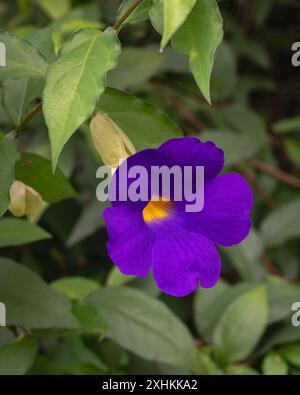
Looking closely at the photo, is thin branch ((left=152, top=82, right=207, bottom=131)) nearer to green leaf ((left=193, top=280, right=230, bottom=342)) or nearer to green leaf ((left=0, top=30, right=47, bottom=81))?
green leaf ((left=193, top=280, right=230, bottom=342))

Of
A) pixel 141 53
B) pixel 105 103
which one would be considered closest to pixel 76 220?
pixel 141 53

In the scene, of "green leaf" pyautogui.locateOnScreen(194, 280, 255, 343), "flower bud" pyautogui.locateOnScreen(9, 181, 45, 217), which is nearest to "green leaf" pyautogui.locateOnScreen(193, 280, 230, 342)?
"green leaf" pyautogui.locateOnScreen(194, 280, 255, 343)

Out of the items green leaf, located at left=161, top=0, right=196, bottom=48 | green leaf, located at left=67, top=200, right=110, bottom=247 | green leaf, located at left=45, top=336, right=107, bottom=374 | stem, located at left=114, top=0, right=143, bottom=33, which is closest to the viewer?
green leaf, located at left=161, top=0, right=196, bottom=48

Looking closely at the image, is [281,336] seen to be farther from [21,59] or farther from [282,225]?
[21,59]

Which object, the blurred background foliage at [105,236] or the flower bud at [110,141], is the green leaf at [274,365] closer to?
the blurred background foliage at [105,236]

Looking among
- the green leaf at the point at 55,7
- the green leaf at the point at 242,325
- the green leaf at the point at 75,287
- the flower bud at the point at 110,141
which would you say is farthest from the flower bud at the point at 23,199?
the green leaf at the point at 55,7

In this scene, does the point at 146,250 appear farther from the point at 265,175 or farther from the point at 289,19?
the point at 289,19
